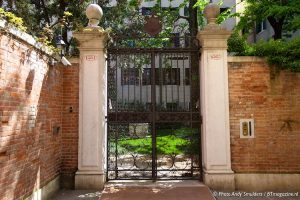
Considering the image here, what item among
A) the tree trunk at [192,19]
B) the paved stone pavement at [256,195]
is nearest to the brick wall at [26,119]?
the paved stone pavement at [256,195]

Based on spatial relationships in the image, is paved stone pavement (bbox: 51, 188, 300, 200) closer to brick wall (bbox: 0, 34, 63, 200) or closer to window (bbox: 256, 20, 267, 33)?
brick wall (bbox: 0, 34, 63, 200)

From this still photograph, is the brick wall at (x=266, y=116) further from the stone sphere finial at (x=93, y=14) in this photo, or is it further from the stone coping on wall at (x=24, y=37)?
the stone coping on wall at (x=24, y=37)

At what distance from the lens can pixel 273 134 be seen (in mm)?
7559

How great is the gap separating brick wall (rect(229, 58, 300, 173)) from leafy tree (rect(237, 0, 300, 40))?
304 cm

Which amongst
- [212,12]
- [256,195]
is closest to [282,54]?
[212,12]

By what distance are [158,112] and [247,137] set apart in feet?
6.98

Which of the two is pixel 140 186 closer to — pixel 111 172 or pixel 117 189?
pixel 117 189

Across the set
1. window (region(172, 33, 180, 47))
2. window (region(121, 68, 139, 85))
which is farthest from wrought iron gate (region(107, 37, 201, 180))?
window (region(172, 33, 180, 47))

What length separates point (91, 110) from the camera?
757 centimetres

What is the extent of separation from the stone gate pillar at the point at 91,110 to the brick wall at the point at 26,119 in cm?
54

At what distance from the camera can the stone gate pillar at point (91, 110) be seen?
7473 mm

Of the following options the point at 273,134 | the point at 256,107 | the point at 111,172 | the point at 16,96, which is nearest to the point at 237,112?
the point at 256,107

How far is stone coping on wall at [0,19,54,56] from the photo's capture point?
459 centimetres

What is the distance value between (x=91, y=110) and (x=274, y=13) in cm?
722
